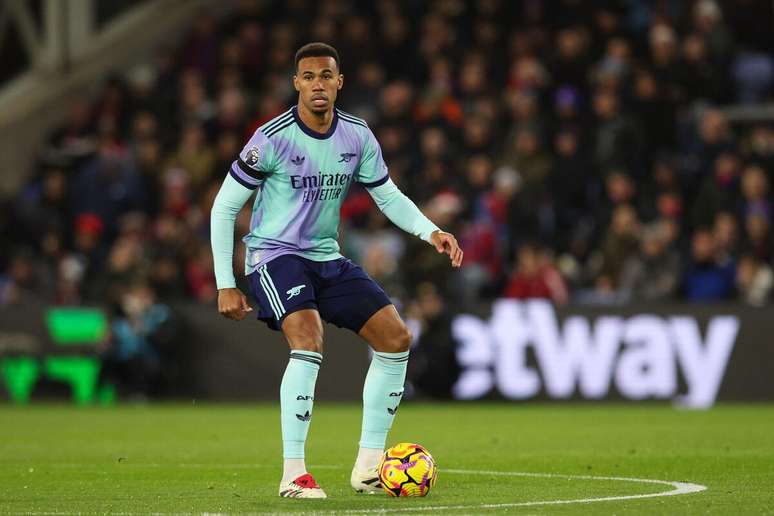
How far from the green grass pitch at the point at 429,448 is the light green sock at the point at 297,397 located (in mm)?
329

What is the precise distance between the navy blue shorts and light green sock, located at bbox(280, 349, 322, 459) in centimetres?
29

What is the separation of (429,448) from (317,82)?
425 centimetres

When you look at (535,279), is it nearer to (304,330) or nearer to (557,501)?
(304,330)

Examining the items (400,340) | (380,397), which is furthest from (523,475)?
(400,340)

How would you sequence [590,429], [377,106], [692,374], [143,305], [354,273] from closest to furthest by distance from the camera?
1. [354,273]
2. [590,429]
3. [692,374]
4. [143,305]
5. [377,106]

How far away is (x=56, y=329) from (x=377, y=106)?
18.1ft

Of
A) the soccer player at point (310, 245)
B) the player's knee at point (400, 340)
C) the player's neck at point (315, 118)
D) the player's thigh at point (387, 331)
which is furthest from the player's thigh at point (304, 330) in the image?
the player's neck at point (315, 118)

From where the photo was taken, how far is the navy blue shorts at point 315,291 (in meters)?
8.06

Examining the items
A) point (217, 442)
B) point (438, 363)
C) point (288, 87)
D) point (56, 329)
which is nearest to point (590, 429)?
point (217, 442)

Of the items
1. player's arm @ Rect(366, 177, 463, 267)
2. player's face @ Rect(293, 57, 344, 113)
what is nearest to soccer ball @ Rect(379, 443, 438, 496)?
player's arm @ Rect(366, 177, 463, 267)

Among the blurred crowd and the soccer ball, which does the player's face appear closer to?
the soccer ball

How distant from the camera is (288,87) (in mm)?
22422

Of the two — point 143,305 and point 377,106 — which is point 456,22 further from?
point 143,305

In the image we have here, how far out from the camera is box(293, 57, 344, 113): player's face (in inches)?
319
